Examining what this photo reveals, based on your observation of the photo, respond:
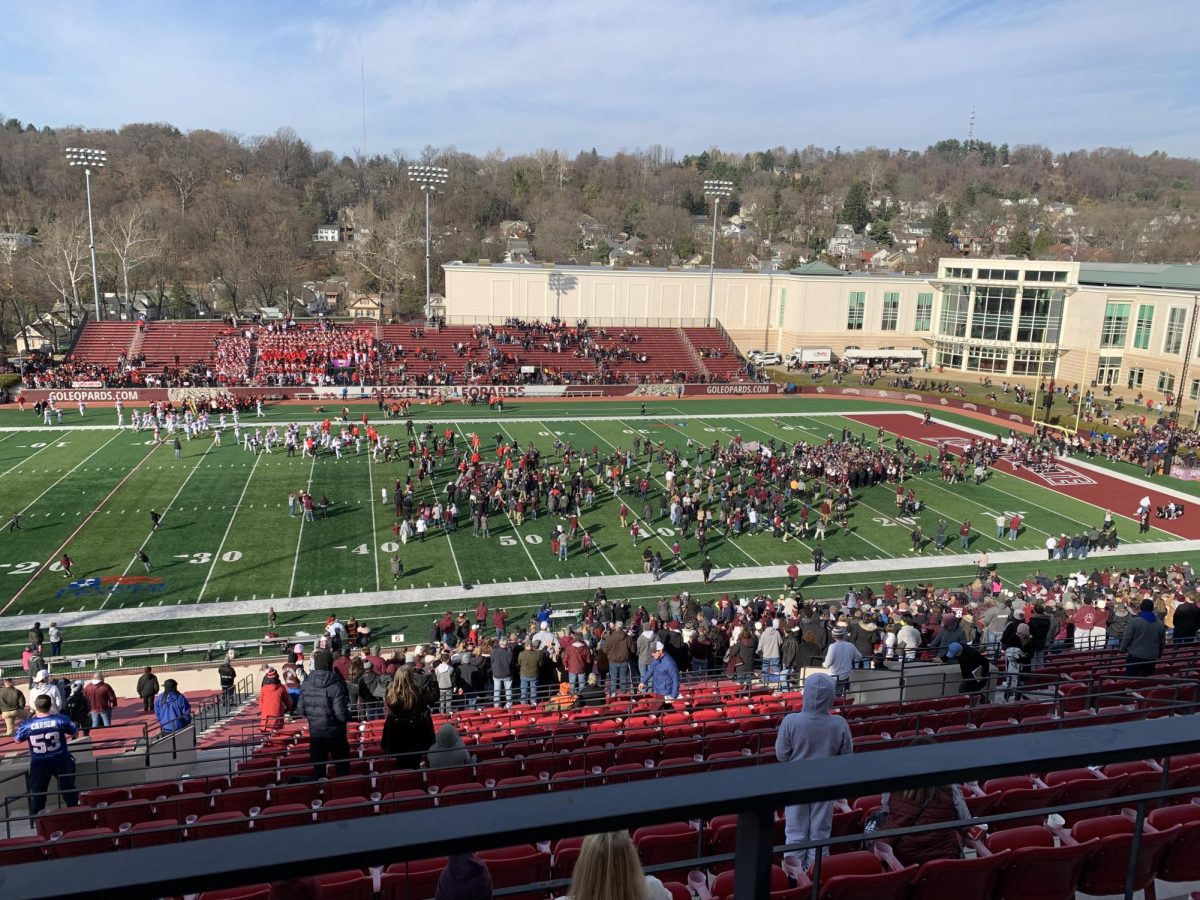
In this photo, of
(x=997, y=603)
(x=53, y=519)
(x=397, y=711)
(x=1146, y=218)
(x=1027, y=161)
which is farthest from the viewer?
(x=1027, y=161)

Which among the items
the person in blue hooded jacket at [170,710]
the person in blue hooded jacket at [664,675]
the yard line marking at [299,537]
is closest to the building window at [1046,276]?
the yard line marking at [299,537]

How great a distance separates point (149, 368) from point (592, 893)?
183 ft

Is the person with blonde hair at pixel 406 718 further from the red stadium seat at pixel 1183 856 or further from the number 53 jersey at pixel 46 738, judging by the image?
the red stadium seat at pixel 1183 856

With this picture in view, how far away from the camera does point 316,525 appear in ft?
96.9

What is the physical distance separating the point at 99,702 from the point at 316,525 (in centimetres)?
1422

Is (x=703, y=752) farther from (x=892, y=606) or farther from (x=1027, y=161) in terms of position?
(x=1027, y=161)

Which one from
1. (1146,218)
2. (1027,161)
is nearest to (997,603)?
(1146,218)

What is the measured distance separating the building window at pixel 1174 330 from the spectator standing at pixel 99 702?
6021 cm

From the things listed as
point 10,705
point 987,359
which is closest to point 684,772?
point 10,705

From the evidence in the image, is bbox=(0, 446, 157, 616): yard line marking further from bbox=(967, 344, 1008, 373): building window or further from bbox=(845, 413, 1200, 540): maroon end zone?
bbox=(967, 344, 1008, 373): building window

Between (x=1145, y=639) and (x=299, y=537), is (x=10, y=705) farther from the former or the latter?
(x=1145, y=639)

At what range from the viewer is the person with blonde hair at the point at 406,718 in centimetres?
714

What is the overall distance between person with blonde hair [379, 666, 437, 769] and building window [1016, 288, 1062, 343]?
210 ft

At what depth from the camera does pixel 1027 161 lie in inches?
7785
